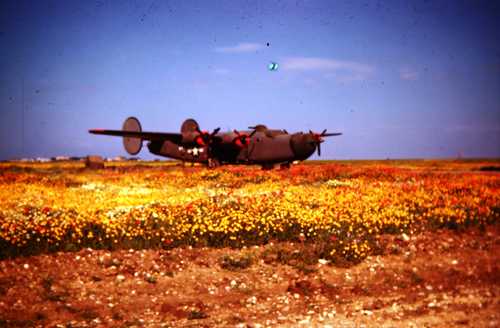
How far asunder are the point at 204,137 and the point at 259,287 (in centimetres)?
3711

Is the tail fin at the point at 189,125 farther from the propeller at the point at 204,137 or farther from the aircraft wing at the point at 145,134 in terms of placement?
the propeller at the point at 204,137

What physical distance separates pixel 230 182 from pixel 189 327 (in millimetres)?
20276

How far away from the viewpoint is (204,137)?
150 feet

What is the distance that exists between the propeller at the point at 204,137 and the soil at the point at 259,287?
113 feet

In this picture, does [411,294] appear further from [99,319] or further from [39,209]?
[39,209]

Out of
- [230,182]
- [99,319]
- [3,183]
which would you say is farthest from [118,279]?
[3,183]

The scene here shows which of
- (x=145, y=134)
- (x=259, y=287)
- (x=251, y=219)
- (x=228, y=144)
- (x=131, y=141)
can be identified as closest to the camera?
(x=259, y=287)

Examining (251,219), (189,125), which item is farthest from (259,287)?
(189,125)

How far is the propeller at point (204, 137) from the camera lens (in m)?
45.7

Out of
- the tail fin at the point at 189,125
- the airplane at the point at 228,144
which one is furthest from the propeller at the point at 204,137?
the tail fin at the point at 189,125

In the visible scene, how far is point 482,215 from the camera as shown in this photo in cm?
1424

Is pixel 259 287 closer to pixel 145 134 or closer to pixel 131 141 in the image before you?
pixel 145 134

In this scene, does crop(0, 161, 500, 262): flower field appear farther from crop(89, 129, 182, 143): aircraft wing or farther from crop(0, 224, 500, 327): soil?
crop(89, 129, 182, 143): aircraft wing

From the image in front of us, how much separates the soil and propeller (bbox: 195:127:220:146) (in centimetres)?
3435
